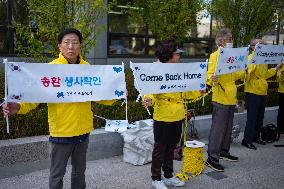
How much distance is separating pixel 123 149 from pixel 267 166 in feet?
7.87

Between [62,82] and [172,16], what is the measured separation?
5949 mm

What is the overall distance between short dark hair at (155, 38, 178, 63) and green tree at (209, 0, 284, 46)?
19.7 ft

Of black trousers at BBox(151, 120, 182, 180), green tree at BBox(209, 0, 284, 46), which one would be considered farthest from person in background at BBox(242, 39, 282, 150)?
green tree at BBox(209, 0, 284, 46)

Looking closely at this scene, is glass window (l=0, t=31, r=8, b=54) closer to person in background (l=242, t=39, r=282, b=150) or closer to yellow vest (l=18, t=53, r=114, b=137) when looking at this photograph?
person in background (l=242, t=39, r=282, b=150)

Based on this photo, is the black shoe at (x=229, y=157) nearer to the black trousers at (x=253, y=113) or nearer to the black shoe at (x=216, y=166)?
the black shoe at (x=216, y=166)

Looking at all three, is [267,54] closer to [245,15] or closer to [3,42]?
[245,15]

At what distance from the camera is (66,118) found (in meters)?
3.60

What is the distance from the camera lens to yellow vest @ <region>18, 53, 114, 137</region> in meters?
3.58

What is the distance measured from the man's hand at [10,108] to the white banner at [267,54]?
4.26 m

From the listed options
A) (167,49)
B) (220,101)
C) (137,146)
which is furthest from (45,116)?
(220,101)

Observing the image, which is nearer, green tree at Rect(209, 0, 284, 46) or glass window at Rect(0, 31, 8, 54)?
glass window at Rect(0, 31, 8, 54)

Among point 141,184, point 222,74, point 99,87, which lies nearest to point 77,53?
point 99,87

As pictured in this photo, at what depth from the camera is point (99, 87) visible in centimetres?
406

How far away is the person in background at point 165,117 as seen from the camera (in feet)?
15.1
